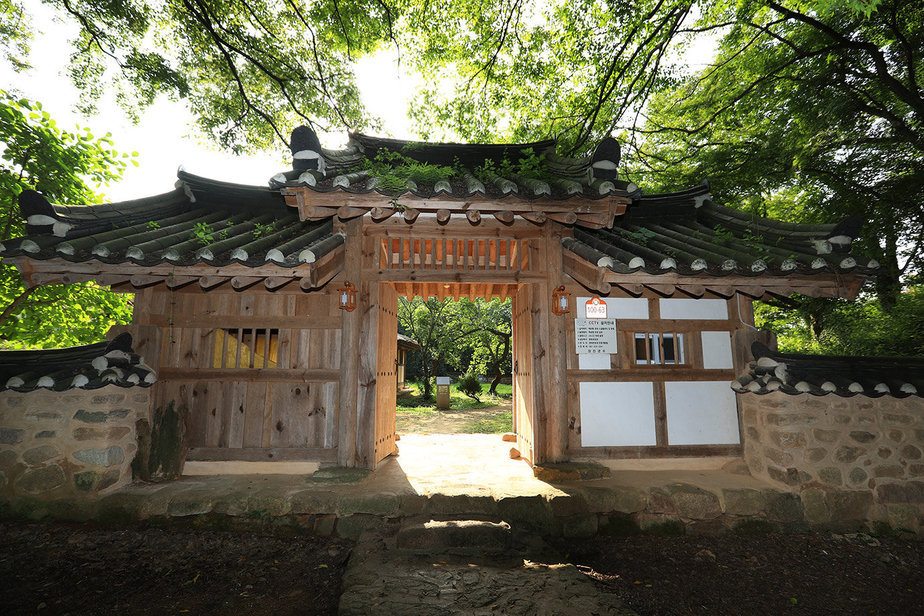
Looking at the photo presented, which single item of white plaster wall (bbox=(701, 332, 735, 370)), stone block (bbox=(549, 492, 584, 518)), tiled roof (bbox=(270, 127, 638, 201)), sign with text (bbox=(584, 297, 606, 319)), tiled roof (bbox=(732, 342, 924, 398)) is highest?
tiled roof (bbox=(270, 127, 638, 201))

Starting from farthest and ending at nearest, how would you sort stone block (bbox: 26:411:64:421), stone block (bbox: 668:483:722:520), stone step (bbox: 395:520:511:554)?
stone block (bbox: 668:483:722:520)
stone block (bbox: 26:411:64:421)
stone step (bbox: 395:520:511:554)

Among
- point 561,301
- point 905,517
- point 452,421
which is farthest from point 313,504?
point 452,421

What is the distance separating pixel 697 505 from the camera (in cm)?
456

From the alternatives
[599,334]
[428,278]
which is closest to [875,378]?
[599,334]

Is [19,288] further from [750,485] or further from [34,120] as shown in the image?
[750,485]

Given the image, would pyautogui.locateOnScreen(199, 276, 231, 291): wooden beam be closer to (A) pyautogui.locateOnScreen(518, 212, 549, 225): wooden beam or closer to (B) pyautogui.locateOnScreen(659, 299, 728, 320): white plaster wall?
(A) pyautogui.locateOnScreen(518, 212, 549, 225): wooden beam

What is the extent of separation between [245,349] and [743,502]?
690 centimetres

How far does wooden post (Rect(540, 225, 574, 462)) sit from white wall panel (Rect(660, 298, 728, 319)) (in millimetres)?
1561

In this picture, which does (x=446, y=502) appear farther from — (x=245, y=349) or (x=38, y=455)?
(x=38, y=455)

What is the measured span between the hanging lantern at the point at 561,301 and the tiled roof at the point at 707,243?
58cm

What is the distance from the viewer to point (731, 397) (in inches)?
225

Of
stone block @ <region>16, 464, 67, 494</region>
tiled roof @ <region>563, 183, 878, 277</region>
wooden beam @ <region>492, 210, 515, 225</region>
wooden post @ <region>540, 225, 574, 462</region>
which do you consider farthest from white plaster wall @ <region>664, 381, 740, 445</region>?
stone block @ <region>16, 464, 67, 494</region>

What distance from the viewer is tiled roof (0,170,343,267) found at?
4.21 metres

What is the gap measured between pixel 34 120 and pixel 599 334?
34.4 ft
